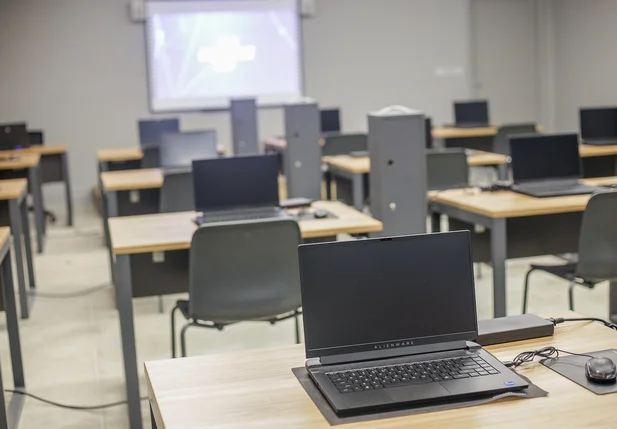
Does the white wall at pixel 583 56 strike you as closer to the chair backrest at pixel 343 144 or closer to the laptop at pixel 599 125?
the laptop at pixel 599 125

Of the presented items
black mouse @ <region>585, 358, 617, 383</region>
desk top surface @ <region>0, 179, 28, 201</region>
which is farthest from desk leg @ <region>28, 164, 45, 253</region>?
black mouse @ <region>585, 358, 617, 383</region>

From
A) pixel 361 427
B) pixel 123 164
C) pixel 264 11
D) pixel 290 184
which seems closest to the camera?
pixel 361 427

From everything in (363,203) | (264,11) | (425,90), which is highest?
(264,11)

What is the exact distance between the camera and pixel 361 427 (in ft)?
4.98

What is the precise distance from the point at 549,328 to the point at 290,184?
13.8 feet

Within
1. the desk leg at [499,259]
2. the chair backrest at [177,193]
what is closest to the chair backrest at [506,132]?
the chair backrest at [177,193]

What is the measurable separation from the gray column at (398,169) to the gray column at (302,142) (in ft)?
7.57

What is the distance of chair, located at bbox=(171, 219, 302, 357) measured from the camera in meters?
→ 3.08

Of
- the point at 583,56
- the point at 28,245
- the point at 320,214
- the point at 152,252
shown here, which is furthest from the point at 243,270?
the point at 583,56

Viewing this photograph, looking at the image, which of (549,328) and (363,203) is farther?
(363,203)

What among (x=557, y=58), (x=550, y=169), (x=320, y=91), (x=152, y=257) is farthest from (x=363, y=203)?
(x=557, y=58)

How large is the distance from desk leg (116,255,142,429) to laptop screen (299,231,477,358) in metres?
1.65

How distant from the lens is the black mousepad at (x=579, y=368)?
5.38 feet

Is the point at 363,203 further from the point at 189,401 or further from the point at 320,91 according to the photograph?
the point at 320,91
